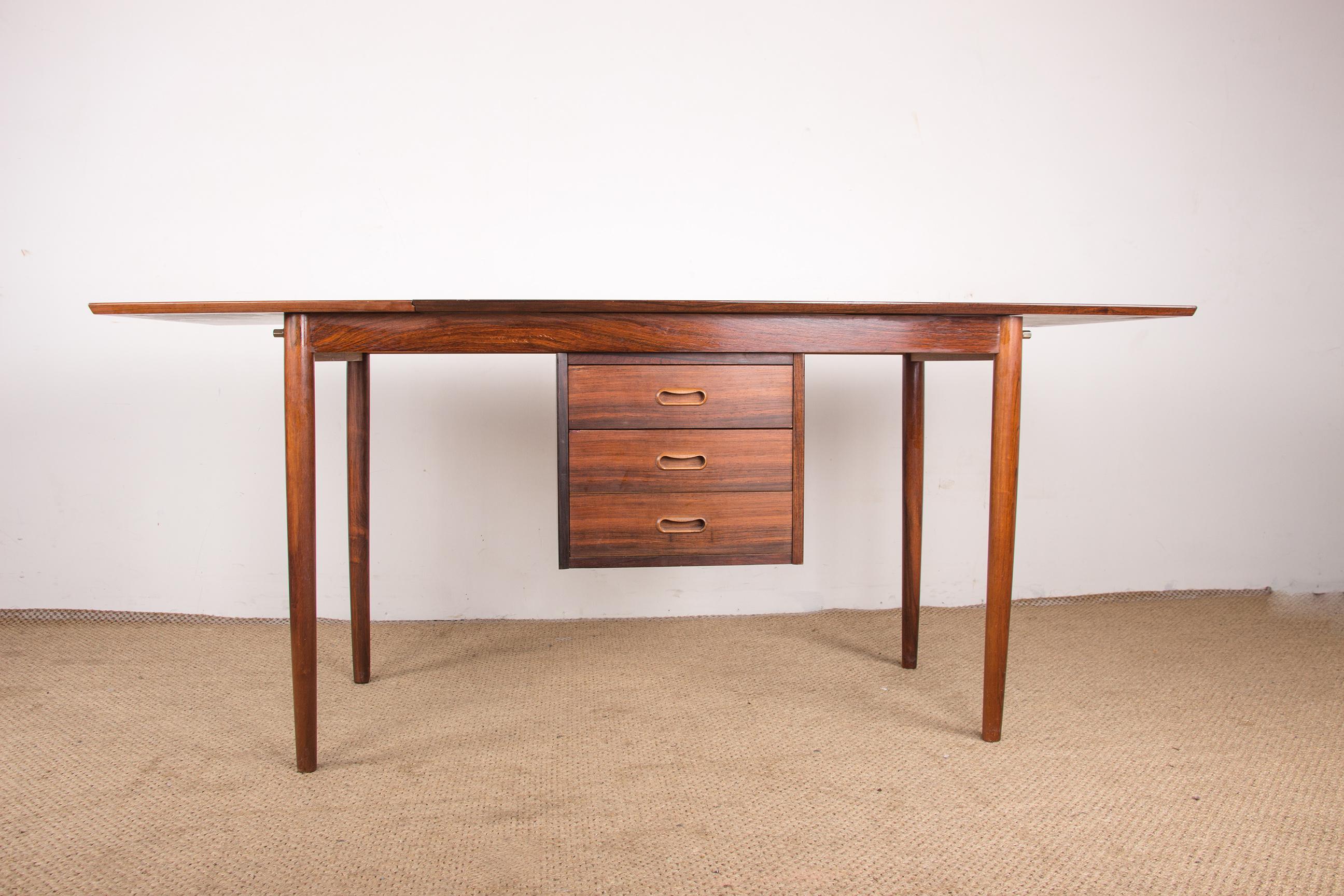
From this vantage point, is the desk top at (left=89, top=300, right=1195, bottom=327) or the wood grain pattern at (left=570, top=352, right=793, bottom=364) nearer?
the desk top at (left=89, top=300, right=1195, bottom=327)

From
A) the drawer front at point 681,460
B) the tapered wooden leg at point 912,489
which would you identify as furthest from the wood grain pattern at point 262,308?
the tapered wooden leg at point 912,489

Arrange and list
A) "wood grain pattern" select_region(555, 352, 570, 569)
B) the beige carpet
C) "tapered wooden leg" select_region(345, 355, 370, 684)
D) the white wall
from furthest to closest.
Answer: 1. the white wall
2. "tapered wooden leg" select_region(345, 355, 370, 684)
3. "wood grain pattern" select_region(555, 352, 570, 569)
4. the beige carpet

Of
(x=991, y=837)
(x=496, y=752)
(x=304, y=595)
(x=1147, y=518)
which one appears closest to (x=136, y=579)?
(x=304, y=595)

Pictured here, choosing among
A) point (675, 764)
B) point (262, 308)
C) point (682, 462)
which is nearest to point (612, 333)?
point (682, 462)

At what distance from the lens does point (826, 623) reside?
8.14ft

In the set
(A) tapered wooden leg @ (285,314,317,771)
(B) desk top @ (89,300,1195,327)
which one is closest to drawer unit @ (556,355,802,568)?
(B) desk top @ (89,300,1195,327)

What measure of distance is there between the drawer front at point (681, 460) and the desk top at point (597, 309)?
0.22 m

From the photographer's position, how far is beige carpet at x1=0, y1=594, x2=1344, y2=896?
47.9 inches

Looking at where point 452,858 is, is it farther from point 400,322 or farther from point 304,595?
point 400,322

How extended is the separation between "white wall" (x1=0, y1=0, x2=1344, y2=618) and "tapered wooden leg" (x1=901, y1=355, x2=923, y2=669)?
0.57 metres

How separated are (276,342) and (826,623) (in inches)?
70.0

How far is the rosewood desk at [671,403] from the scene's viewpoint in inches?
58.7

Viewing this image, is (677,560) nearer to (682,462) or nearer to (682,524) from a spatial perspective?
(682,524)

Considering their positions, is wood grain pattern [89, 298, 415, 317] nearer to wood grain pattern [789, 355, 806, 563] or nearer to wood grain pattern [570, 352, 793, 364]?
wood grain pattern [570, 352, 793, 364]
